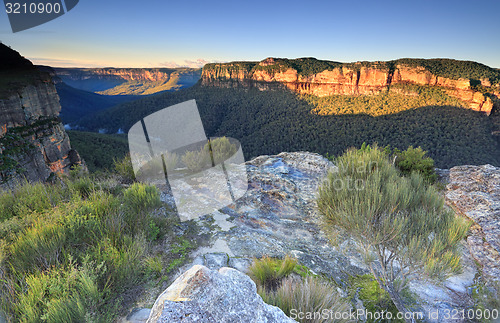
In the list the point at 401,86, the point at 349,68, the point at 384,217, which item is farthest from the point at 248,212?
the point at 349,68

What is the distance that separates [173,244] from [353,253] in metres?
2.40

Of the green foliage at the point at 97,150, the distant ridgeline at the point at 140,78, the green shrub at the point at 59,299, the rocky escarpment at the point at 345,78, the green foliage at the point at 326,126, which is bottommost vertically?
the green foliage at the point at 97,150

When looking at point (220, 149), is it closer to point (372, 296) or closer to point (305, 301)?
point (372, 296)

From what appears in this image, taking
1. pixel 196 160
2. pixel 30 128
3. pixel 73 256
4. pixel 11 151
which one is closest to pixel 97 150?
pixel 30 128

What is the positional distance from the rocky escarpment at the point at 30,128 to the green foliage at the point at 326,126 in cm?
2029

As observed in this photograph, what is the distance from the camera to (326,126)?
37.2 metres

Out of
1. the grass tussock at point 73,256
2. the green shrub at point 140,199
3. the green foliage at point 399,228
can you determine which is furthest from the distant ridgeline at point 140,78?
the green foliage at point 399,228

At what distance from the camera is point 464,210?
3768mm

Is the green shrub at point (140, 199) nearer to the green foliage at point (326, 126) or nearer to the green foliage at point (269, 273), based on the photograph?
the green foliage at point (269, 273)

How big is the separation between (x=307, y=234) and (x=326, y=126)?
36889 mm

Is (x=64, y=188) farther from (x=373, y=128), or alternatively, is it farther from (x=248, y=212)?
(x=373, y=128)

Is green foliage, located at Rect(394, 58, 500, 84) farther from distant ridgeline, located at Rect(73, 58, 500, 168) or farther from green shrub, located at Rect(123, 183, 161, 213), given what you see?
green shrub, located at Rect(123, 183, 161, 213)

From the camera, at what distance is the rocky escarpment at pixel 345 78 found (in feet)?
119

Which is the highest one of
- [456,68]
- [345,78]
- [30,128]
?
[456,68]
